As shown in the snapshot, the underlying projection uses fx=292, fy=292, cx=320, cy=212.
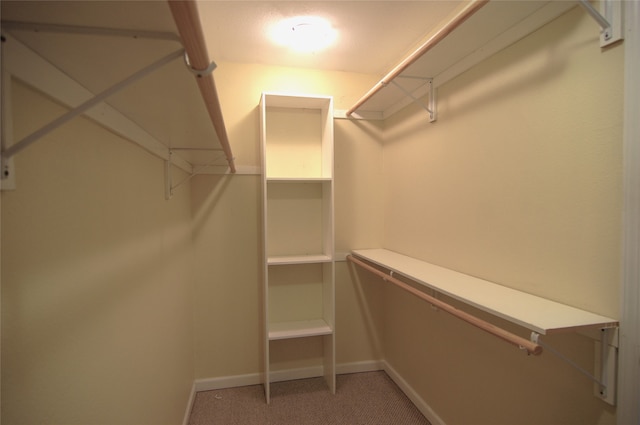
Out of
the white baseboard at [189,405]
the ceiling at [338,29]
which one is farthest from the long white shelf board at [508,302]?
the white baseboard at [189,405]

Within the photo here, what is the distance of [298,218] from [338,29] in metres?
1.36

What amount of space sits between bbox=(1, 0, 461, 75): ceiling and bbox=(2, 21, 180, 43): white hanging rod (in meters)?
1.31

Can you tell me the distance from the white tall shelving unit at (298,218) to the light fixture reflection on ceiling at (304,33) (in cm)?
40

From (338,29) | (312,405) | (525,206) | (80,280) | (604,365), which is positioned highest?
(338,29)

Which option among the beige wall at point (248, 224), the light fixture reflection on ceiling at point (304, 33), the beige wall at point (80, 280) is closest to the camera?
the beige wall at point (80, 280)

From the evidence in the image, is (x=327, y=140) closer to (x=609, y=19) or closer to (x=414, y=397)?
(x=609, y=19)

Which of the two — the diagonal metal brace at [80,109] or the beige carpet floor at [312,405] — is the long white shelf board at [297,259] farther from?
the diagonal metal brace at [80,109]

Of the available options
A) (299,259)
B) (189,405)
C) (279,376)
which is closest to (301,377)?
(279,376)

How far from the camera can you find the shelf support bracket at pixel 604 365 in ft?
2.95

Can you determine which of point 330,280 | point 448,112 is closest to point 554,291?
point 448,112

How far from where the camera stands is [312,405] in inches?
82.0

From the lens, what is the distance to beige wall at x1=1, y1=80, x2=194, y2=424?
548 millimetres

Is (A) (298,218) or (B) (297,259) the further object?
(A) (298,218)

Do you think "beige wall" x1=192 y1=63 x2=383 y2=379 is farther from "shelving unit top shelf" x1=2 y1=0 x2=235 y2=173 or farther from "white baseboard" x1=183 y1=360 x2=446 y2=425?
"shelving unit top shelf" x1=2 y1=0 x2=235 y2=173
